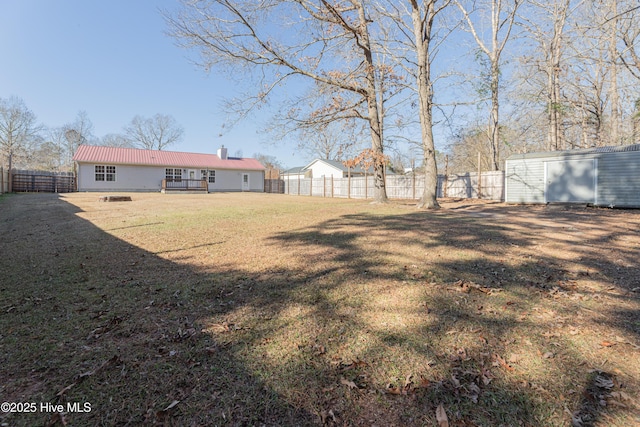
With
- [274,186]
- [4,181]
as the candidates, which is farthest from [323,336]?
[274,186]

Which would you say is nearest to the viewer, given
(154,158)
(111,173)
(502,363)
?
(502,363)

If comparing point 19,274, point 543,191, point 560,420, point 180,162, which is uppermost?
point 180,162

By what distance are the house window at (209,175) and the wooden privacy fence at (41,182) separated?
987 cm

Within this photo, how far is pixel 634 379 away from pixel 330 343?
1.95 meters

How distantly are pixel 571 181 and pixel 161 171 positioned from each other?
29.0 metres

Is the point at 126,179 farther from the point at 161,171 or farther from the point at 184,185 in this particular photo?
the point at 184,185

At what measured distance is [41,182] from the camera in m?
24.1

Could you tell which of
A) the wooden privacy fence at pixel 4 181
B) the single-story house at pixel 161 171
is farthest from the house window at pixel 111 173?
the wooden privacy fence at pixel 4 181

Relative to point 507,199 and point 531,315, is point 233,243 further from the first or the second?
point 507,199

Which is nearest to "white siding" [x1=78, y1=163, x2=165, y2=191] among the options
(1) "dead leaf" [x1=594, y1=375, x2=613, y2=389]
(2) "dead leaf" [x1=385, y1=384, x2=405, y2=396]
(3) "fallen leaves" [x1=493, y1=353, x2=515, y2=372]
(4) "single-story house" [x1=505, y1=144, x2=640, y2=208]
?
(4) "single-story house" [x1=505, y1=144, x2=640, y2=208]

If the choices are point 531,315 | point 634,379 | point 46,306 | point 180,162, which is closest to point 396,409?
point 634,379

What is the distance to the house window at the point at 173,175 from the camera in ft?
91.6

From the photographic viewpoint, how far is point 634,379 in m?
1.94

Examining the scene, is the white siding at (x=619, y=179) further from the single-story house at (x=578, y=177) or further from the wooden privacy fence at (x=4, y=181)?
the wooden privacy fence at (x=4, y=181)
